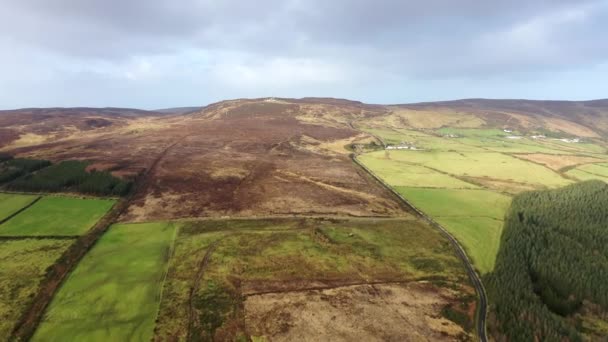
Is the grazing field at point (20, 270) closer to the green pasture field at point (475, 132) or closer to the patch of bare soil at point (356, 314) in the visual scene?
the patch of bare soil at point (356, 314)

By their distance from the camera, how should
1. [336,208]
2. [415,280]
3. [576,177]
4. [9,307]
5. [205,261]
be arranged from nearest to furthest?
1. [9,307]
2. [415,280]
3. [205,261]
4. [336,208]
5. [576,177]

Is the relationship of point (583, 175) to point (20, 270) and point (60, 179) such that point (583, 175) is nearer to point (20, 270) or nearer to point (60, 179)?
point (20, 270)

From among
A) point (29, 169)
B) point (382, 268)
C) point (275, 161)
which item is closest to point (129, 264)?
point (382, 268)

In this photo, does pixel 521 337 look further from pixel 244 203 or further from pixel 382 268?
pixel 244 203

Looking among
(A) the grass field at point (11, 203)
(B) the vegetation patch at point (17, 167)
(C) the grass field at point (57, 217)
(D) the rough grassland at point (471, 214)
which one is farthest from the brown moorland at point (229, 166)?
(A) the grass field at point (11, 203)

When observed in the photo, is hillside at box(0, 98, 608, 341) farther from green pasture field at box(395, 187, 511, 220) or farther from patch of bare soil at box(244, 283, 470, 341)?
green pasture field at box(395, 187, 511, 220)

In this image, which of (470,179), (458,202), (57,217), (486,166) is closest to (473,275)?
(458,202)
